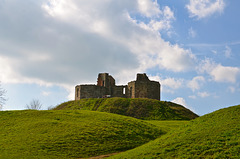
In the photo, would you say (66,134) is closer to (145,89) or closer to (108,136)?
A: (108,136)

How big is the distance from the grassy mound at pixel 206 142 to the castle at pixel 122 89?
3822 cm

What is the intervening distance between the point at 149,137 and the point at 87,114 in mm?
9373

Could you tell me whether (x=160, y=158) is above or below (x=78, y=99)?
below

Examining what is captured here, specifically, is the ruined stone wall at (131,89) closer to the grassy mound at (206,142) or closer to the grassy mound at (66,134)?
the grassy mound at (66,134)

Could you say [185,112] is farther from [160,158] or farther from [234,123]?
[160,158]

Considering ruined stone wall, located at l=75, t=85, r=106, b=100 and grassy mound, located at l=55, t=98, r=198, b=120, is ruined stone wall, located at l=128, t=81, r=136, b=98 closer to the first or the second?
ruined stone wall, located at l=75, t=85, r=106, b=100

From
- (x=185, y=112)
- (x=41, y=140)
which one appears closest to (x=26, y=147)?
(x=41, y=140)

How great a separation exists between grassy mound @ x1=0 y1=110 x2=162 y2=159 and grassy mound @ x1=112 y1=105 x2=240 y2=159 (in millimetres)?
5794

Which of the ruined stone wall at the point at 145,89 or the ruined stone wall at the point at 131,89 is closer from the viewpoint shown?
the ruined stone wall at the point at 145,89

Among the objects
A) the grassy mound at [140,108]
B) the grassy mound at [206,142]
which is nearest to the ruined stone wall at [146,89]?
the grassy mound at [140,108]

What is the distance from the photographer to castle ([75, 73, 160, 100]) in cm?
5953

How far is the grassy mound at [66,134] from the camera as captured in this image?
21.1 meters

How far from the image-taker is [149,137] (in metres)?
27.2

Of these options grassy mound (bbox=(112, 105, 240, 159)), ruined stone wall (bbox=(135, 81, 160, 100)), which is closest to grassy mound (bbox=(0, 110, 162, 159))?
grassy mound (bbox=(112, 105, 240, 159))
